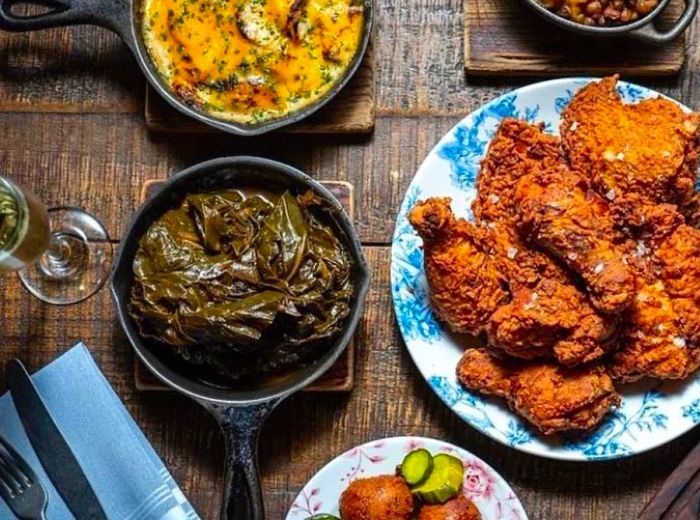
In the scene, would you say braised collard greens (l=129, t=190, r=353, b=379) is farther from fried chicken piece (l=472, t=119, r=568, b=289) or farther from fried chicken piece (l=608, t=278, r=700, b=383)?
fried chicken piece (l=608, t=278, r=700, b=383)

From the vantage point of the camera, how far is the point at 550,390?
2195mm

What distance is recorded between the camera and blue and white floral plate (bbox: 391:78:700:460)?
2291 mm

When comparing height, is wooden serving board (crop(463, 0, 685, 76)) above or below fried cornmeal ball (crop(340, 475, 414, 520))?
above

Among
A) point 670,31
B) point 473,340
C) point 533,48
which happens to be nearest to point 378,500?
point 473,340

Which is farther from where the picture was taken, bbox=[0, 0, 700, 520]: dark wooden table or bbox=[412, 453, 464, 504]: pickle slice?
bbox=[0, 0, 700, 520]: dark wooden table

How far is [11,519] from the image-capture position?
2.38 m

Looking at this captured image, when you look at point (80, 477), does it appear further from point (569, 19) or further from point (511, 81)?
point (569, 19)

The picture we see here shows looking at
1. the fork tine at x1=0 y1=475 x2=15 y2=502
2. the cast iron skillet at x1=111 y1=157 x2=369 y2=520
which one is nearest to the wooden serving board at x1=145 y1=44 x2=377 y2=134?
the cast iron skillet at x1=111 y1=157 x2=369 y2=520

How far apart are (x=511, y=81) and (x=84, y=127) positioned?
965 millimetres

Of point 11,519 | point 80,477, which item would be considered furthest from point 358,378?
point 11,519

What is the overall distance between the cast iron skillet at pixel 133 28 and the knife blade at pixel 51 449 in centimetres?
68

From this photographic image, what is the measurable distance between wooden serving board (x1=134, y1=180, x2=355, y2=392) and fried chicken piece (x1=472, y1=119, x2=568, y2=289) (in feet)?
0.97

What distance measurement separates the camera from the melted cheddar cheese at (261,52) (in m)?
2.28

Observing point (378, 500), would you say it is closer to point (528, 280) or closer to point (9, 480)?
point (528, 280)
